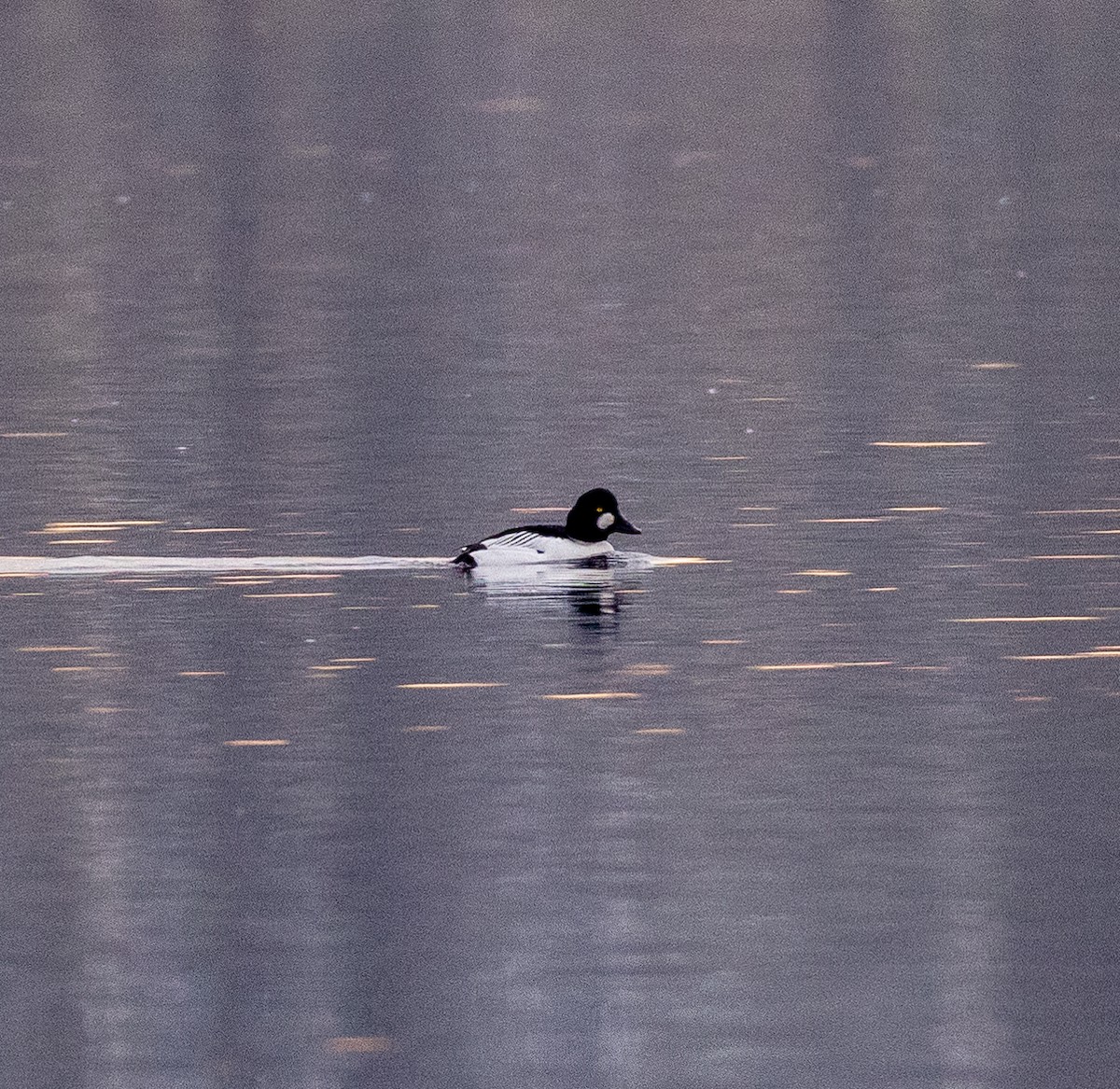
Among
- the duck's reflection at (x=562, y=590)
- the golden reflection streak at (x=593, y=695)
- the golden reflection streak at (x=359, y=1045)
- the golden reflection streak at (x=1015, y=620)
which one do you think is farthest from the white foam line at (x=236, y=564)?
the golden reflection streak at (x=359, y=1045)

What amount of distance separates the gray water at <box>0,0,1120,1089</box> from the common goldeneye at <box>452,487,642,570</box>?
17 cm

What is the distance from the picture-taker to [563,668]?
48.8 ft

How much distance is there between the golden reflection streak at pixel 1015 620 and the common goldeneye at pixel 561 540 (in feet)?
8.67

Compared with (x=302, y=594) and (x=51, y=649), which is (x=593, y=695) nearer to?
(x=51, y=649)

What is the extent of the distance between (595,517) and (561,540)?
0.22 meters

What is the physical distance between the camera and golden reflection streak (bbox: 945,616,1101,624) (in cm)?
1577

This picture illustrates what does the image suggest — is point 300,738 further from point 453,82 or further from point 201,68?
point 201,68

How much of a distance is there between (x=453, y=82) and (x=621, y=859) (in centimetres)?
7154

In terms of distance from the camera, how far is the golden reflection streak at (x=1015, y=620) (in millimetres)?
15766

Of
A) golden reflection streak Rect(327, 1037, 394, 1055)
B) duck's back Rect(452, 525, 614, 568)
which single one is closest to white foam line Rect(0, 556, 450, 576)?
duck's back Rect(452, 525, 614, 568)

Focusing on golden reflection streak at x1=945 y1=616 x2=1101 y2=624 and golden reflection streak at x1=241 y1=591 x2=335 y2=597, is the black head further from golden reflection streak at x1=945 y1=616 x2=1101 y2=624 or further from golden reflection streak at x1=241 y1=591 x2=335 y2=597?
golden reflection streak at x1=945 y1=616 x2=1101 y2=624

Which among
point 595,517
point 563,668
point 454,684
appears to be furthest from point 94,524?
point 454,684

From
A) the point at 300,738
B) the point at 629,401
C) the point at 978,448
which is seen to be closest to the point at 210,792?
the point at 300,738

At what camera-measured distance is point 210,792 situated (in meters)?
12.3
